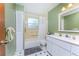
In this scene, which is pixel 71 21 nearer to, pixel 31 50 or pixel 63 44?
pixel 63 44

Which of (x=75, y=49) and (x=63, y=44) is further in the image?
(x=63, y=44)

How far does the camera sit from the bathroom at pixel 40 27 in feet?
6.43

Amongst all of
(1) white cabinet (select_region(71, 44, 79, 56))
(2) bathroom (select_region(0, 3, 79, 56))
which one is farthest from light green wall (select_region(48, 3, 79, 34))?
(1) white cabinet (select_region(71, 44, 79, 56))

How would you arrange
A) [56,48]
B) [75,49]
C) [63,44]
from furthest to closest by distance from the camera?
[56,48]
[63,44]
[75,49]

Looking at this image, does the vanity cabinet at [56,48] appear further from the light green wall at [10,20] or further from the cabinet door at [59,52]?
the light green wall at [10,20]

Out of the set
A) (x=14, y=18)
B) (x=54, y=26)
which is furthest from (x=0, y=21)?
(x=54, y=26)

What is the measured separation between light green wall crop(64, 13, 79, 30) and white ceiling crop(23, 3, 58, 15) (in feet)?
1.19

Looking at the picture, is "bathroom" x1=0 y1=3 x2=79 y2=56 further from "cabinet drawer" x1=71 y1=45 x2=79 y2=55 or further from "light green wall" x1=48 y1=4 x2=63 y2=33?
"cabinet drawer" x1=71 y1=45 x2=79 y2=55

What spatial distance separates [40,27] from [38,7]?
0.37 m

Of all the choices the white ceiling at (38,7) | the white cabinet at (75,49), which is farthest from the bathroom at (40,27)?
the white cabinet at (75,49)

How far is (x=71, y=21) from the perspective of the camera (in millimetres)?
2018

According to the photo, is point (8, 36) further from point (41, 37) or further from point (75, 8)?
point (75, 8)

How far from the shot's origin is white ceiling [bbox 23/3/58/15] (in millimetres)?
1969

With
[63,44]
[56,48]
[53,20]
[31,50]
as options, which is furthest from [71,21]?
[31,50]
